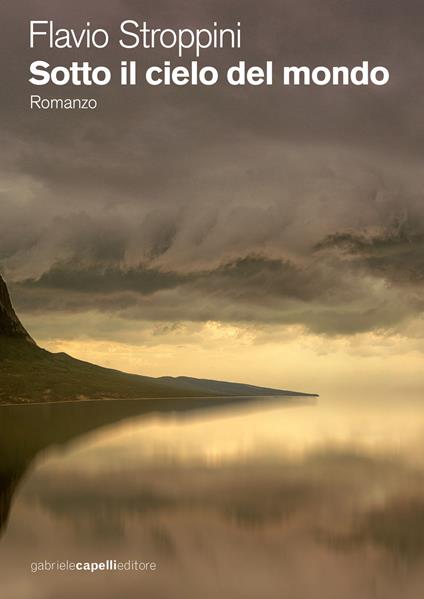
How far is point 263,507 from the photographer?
36.9 metres

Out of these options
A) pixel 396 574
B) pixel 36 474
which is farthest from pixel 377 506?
pixel 36 474

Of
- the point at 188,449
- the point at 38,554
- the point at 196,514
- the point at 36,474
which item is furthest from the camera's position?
the point at 188,449

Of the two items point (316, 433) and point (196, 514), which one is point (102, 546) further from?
point (316, 433)

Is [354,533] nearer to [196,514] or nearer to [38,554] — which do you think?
[196,514]

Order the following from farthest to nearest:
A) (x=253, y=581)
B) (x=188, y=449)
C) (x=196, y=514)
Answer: (x=188, y=449)
(x=196, y=514)
(x=253, y=581)

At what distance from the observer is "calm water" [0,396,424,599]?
2323 cm

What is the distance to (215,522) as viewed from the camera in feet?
107

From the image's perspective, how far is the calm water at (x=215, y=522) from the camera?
23234 millimetres

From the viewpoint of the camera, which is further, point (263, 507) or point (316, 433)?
point (316, 433)

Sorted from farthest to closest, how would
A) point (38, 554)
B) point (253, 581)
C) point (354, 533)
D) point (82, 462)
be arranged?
point (82, 462) < point (354, 533) < point (38, 554) < point (253, 581)

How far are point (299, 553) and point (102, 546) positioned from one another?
31.0ft

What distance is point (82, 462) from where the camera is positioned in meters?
→ 56.9

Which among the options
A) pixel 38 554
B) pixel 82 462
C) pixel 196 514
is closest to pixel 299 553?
pixel 196 514

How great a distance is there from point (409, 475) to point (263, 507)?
19.3 m
